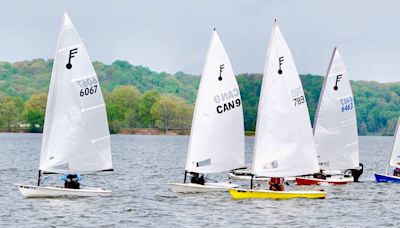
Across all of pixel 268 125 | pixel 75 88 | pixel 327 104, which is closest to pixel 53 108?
pixel 75 88

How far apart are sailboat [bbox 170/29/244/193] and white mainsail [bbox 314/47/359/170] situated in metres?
11.3

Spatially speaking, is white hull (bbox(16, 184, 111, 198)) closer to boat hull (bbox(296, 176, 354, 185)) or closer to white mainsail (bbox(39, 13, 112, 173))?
white mainsail (bbox(39, 13, 112, 173))

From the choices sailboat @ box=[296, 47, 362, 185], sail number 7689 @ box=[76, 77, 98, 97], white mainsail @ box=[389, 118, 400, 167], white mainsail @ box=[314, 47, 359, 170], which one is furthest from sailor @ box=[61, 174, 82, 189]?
white mainsail @ box=[389, 118, 400, 167]

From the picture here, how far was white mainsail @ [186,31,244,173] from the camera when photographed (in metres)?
51.0

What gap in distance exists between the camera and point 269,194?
4709 cm

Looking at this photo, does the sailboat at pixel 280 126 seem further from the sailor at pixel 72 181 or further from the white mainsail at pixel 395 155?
the white mainsail at pixel 395 155

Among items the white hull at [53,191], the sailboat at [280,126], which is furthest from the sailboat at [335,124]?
the white hull at [53,191]

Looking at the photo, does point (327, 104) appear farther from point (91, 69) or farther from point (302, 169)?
point (91, 69)

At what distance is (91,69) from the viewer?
1903 inches

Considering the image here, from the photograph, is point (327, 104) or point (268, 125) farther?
point (327, 104)

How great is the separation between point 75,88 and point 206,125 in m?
7.61

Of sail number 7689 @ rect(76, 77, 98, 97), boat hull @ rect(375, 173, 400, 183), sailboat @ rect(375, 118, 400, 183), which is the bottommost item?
boat hull @ rect(375, 173, 400, 183)

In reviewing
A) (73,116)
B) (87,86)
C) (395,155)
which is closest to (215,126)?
(87,86)

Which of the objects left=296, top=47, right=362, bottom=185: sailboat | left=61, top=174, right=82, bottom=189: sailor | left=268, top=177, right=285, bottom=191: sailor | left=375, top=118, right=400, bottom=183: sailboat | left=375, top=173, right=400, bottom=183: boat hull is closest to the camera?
left=61, top=174, right=82, bottom=189: sailor
